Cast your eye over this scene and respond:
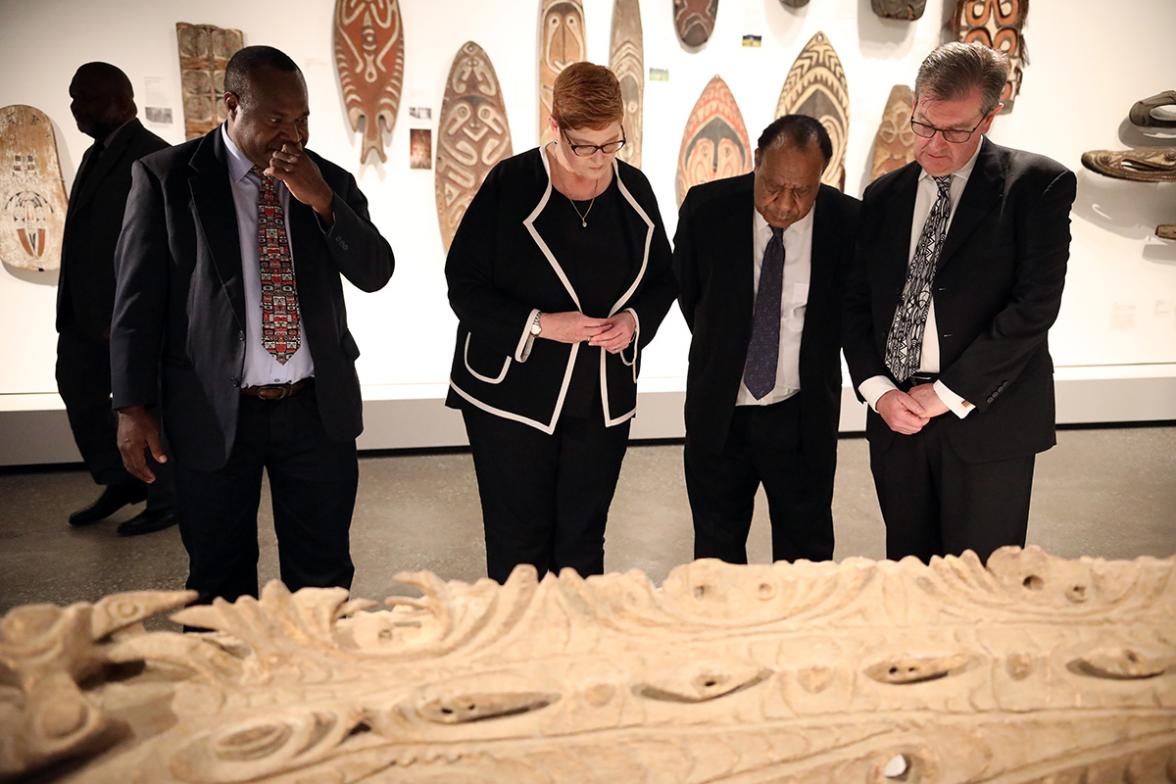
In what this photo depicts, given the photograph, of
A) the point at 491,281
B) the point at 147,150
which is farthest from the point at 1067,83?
the point at 147,150

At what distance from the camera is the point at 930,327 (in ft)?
6.59

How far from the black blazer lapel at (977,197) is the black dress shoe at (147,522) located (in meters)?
2.68

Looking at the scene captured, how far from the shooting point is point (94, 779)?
881 mm

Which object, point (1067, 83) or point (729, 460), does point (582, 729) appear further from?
point (1067, 83)

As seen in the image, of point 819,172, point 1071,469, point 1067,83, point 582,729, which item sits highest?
point 1067,83

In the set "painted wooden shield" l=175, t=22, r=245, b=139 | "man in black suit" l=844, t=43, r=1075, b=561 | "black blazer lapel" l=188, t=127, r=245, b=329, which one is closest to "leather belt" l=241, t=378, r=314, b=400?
"black blazer lapel" l=188, t=127, r=245, b=329

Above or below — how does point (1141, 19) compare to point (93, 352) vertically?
above

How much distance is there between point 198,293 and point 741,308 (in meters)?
1.16

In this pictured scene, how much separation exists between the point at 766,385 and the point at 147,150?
2.04m

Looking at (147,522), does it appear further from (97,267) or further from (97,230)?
(97,230)

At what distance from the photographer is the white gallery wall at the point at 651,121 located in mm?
3773

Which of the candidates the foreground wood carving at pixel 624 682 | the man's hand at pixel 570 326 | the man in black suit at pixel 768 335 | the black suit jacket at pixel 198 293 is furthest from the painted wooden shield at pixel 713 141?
the foreground wood carving at pixel 624 682

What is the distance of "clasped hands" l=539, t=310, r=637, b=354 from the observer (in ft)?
6.58

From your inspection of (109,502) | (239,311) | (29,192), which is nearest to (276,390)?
(239,311)
